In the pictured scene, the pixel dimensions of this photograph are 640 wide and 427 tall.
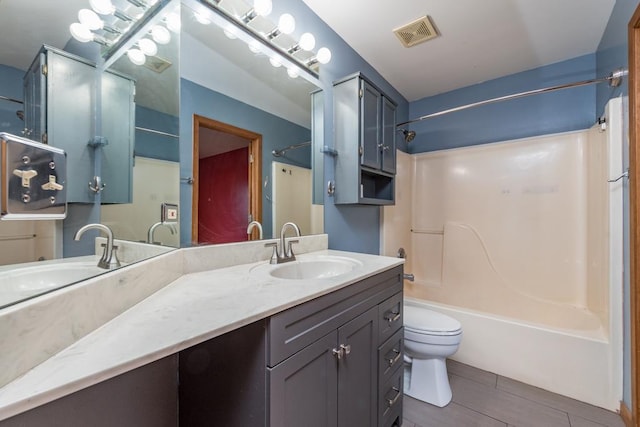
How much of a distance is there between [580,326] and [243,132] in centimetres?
268

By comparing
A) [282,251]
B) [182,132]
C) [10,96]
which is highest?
[182,132]

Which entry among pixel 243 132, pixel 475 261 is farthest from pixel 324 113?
pixel 475 261

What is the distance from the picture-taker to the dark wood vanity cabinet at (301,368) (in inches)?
28.9

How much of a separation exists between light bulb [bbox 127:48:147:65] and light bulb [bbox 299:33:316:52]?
2.87ft

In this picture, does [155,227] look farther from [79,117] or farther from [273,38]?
[273,38]

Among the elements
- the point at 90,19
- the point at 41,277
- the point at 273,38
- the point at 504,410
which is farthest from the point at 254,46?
the point at 504,410

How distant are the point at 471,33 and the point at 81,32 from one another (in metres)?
2.16

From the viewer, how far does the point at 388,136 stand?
1978 millimetres

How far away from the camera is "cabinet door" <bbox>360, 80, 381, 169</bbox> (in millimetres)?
1698

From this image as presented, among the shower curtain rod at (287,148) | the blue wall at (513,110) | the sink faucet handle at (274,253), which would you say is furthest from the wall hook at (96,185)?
the blue wall at (513,110)

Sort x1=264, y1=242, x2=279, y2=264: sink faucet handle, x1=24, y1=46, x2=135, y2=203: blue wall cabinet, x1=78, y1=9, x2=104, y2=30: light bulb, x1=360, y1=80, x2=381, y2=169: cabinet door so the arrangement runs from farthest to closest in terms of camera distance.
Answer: x1=360, y1=80, x2=381, y2=169: cabinet door < x1=264, y1=242, x2=279, y2=264: sink faucet handle < x1=78, y1=9, x2=104, y2=30: light bulb < x1=24, y1=46, x2=135, y2=203: blue wall cabinet

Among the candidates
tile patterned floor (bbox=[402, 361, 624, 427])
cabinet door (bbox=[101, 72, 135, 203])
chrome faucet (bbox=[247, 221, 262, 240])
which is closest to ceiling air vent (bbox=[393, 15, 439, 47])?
chrome faucet (bbox=[247, 221, 262, 240])

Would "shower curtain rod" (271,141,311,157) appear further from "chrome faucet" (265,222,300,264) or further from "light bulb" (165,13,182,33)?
"light bulb" (165,13,182,33)

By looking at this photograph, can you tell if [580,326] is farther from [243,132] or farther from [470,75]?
[243,132]
